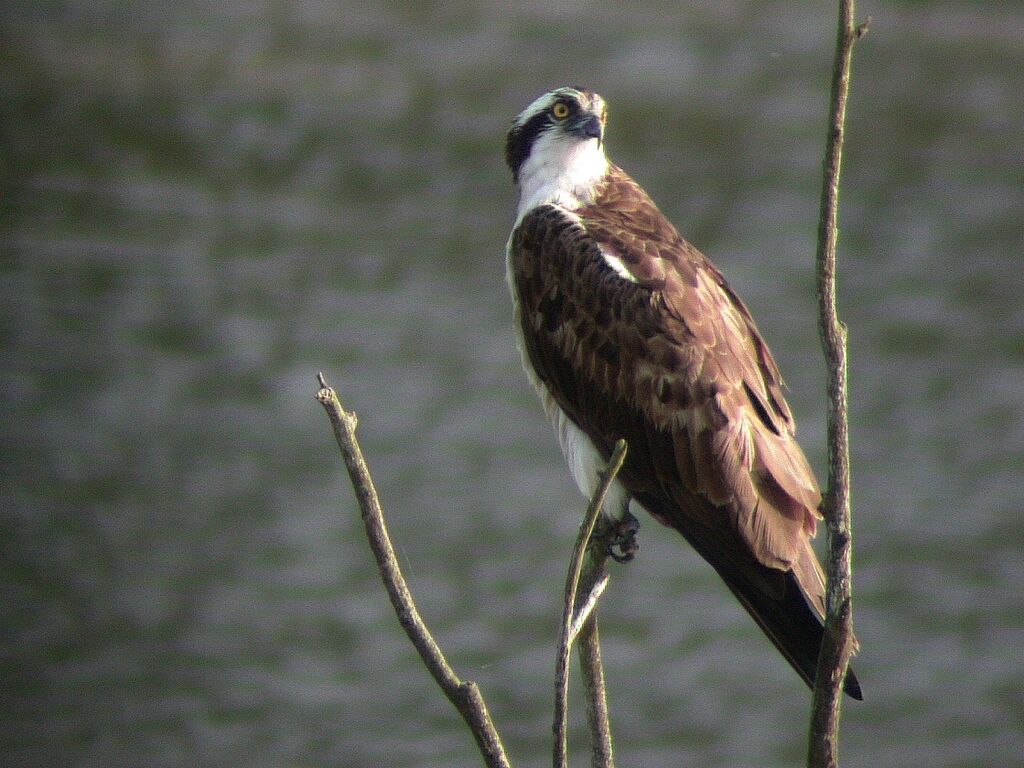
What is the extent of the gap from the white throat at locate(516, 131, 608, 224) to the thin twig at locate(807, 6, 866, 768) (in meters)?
1.91

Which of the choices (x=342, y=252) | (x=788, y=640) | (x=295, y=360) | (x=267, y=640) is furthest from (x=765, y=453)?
(x=342, y=252)

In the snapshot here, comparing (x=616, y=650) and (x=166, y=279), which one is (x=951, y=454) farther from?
(x=166, y=279)

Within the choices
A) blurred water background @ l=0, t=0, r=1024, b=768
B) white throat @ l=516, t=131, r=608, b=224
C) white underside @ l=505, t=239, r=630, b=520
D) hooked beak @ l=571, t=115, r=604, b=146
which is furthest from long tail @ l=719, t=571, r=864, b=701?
blurred water background @ l=0, t=0, r=1024, b=768

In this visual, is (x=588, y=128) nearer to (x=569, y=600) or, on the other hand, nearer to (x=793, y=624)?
(x=793, y=624)

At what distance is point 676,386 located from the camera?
4.82 meters

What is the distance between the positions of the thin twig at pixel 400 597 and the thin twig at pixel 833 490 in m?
0.63

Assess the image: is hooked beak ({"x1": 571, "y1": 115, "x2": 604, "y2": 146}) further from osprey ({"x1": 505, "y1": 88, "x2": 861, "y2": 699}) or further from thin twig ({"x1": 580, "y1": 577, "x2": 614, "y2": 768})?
thin twig ({"x1": 580, "y1": 577, "x2": 614, "y2": 768})

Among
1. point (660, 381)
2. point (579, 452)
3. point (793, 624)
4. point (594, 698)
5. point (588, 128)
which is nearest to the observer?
point (594, 698)

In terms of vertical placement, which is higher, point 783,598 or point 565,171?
point 565,171

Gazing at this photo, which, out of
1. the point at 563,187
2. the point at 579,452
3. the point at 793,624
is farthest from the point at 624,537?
the point at 563,187

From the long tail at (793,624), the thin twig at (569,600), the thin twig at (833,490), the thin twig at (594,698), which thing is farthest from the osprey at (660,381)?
the thin twig at (569,600)

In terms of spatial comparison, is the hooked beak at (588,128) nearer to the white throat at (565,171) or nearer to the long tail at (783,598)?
the white throat at (565,171)

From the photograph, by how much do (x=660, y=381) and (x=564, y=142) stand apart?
88cm

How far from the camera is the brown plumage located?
459cm
